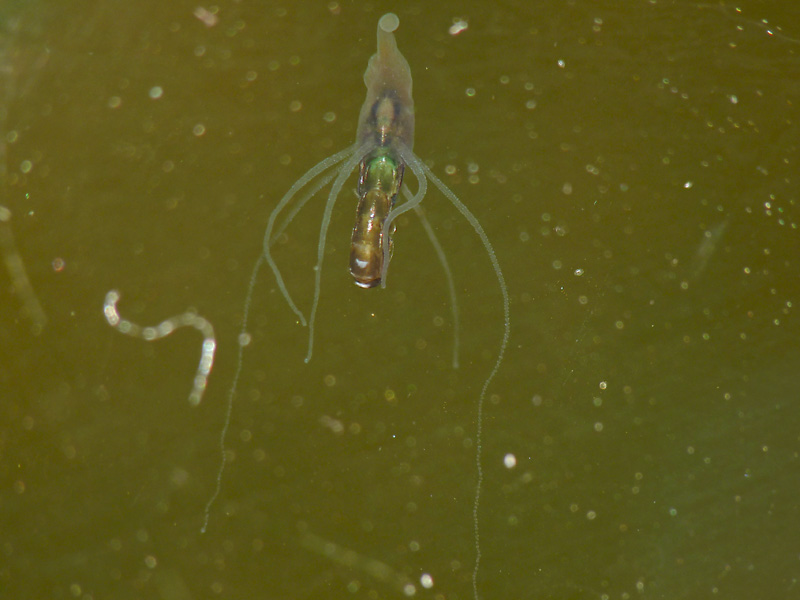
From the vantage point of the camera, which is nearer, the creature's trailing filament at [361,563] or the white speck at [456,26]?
the white speck at [456,26]

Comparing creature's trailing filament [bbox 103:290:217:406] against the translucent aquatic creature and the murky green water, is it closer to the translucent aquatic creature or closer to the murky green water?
the murky green water

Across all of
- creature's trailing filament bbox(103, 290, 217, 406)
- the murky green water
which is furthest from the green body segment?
creature's trailing filament bbox(103, 290, 217, 406)

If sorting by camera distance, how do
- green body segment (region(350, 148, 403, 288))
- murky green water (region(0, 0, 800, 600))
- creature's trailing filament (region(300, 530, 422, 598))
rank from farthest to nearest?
creature's trailing filament (region(300, 530, 422, 598)) < murky green water (region(0, 0, 800, 600)) < green body segment (region(350, 148, 403, 288))

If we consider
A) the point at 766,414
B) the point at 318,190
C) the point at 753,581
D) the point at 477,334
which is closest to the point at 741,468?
the point at 766,414

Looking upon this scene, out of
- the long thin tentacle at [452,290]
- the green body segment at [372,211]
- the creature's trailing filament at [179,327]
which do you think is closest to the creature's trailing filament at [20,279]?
the creature's trailing filament at [179,327]

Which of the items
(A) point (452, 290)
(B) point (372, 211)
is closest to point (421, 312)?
(A) point (452, 290)

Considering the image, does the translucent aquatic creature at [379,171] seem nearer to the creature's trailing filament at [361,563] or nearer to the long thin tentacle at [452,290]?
the long thin tentacle at [452,290]
